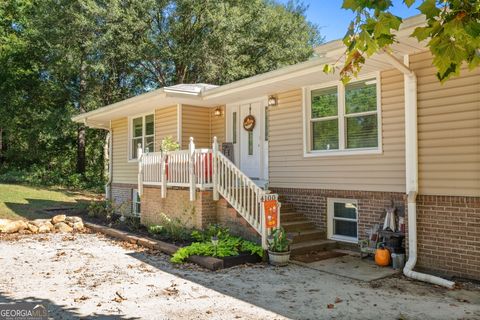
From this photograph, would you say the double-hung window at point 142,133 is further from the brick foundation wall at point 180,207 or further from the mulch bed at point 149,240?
the mulch bed at point 149,240

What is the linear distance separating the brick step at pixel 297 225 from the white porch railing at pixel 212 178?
0.77 m

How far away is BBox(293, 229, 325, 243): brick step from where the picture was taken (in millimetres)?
7555

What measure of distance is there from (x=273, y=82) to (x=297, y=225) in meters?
2.97

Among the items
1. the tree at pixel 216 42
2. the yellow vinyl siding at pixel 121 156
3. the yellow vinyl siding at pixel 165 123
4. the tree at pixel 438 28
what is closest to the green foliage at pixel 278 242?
the tree at pixel 438 28

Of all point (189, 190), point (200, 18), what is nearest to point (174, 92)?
point (189, 190)

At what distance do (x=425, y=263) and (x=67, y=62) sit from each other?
1931cm

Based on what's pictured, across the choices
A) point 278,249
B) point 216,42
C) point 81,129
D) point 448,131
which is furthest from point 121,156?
point 81,129

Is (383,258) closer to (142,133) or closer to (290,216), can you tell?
(290,216)

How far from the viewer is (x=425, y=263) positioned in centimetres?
595

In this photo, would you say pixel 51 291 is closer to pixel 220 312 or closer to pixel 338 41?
pixel 220 312

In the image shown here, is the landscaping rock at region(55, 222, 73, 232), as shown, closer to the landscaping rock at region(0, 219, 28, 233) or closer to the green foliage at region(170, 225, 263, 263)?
the landscaping rock at region(0, 219, 28, 233)

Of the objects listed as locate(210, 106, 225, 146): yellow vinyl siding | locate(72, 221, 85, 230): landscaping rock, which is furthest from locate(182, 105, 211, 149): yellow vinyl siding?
locate(72, 221, 85, 230): landscaping rock

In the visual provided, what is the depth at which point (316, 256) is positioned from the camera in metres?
7.12

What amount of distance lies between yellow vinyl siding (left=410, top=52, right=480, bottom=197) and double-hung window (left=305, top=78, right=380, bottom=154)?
1.16 meters
